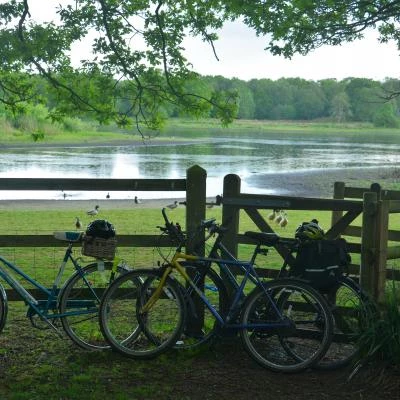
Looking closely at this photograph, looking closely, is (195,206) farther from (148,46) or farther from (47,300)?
(148,46)

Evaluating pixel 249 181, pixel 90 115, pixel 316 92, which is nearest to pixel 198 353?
pixel 90 115

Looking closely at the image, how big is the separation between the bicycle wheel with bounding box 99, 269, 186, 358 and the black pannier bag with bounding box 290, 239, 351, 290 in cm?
96

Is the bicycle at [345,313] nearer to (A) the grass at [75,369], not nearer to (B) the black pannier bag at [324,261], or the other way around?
(B) the black pannier bag at [324,261]

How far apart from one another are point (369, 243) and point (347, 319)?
63cm

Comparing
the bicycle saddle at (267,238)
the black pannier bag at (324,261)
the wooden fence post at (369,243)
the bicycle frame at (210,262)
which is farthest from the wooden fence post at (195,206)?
the wooden fence post at (369,243)

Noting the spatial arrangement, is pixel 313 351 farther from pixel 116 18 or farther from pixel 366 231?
pixel 116 18

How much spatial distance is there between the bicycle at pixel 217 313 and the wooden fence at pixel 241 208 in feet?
1.52

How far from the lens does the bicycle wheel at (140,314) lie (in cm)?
491

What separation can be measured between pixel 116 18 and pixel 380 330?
793 cm

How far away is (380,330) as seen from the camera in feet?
14.8

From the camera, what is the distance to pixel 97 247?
4.98 meters

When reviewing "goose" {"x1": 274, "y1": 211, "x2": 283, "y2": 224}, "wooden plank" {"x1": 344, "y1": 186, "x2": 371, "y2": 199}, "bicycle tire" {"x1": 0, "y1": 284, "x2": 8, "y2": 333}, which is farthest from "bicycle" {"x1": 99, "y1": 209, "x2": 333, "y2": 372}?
"goose" {"x1": 274, "y1": 211, "x2": 283, "y2": 224}

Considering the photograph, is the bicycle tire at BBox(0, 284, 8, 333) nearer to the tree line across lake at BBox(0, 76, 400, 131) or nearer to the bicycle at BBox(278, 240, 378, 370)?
the bicycle at BBox(278, 240, 378, 370)

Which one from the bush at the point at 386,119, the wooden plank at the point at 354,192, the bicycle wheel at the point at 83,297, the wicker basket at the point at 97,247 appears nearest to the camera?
the wicker basket at the point at 97,247
